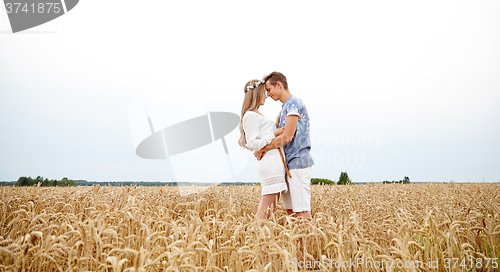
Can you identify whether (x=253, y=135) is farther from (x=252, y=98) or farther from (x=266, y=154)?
(x=252, y=98)

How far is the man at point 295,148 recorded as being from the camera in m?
3.78

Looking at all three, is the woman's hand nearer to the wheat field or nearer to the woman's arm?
the woman's arm

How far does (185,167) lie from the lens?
732 cm

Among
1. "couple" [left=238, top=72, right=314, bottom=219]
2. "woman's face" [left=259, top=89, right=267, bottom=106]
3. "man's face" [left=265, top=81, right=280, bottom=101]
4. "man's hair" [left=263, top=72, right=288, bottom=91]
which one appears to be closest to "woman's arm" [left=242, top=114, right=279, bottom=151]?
"couple" [left=238, top=72, right=314, bottom=219]

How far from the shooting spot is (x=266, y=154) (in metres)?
3.95

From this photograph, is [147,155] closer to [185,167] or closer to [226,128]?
[185,167]

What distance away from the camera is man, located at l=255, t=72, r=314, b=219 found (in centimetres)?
378

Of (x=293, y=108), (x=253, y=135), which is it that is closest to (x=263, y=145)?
(x=253, y=135)

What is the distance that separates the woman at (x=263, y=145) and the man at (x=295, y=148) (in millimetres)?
122

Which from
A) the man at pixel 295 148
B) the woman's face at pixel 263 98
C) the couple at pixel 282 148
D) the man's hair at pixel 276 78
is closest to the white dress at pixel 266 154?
the couple at pixel 282 148

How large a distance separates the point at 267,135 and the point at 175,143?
4.21 meters

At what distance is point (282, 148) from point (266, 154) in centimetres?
31

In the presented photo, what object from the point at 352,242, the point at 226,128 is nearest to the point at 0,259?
the point at 352,242

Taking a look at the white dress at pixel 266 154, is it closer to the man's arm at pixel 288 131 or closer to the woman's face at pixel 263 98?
the man's arm at pixel 288 131
